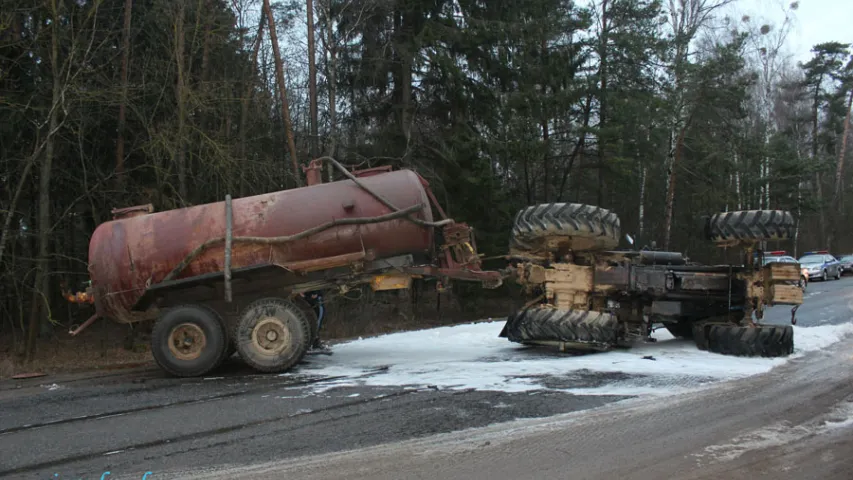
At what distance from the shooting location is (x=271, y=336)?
8250 millimetres

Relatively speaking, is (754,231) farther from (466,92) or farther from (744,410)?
(466,92)

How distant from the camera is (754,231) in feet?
30.2

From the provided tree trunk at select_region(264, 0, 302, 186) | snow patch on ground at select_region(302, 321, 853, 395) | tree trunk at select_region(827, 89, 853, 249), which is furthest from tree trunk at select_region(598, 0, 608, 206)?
tree trunk at select_region(827, 89, 853, 249)

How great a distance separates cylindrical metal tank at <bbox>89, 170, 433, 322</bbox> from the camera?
27.6ft

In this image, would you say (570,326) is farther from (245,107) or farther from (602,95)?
(602,95)

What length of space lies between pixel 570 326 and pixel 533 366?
1055 mm

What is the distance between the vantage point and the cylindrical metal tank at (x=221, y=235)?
27.6ft

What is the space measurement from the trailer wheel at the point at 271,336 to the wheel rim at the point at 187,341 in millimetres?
495

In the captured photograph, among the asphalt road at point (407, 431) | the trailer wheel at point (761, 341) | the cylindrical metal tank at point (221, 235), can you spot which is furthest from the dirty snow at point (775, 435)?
the cylindrical metal tank at point (221, 235)

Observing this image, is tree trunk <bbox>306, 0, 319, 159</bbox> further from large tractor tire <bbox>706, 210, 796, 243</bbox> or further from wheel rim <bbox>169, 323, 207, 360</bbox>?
large tractor tire <bbox>706, 210, 796, 243</bbox>

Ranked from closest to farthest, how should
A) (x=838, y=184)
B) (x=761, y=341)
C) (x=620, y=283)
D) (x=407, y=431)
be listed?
(x=407, y=431) → (x=761, y=341) → (x=620, y=283) → (x=838, y=184)

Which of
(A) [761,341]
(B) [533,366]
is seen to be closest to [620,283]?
(A) [761,341]

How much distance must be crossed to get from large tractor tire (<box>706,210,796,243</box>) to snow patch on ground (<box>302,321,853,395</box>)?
171 cm

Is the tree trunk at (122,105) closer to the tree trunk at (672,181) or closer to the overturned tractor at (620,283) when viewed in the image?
the overturned tractor at (620,283)
